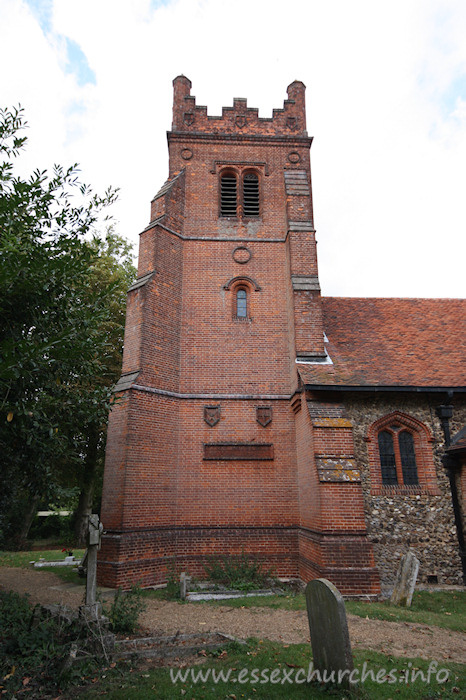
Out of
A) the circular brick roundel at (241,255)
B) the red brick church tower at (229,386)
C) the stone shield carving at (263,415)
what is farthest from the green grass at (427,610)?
the circular brick roundel at (241,255)

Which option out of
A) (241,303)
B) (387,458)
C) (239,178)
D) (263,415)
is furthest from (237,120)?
(387,458)

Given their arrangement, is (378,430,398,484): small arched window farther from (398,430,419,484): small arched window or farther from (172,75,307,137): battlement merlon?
(172,75,307,137): battlement merlon

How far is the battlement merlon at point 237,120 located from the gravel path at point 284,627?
45.4 feet

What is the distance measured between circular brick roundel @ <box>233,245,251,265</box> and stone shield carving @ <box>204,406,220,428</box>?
4.64m

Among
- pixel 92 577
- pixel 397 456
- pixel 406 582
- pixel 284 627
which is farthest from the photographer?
pixel 397 456

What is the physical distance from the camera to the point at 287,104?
15.5 metres

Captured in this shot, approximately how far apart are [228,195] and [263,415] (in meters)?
7.46

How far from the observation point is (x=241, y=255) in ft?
44.7

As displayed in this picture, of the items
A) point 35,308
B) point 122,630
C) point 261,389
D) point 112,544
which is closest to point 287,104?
point 261,389

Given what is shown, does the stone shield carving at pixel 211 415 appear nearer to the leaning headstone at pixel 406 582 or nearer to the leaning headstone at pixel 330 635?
the leaning headstone at pixel 406 582

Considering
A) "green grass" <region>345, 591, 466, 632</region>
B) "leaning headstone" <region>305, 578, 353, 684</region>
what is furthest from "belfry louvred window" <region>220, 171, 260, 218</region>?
"leaning headstone" <region>305, 578, 353, 684</region>

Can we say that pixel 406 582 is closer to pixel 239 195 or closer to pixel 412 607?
pixel 412 607

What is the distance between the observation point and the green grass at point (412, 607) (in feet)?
24.3

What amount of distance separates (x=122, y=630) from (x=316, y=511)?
15.6 ft
